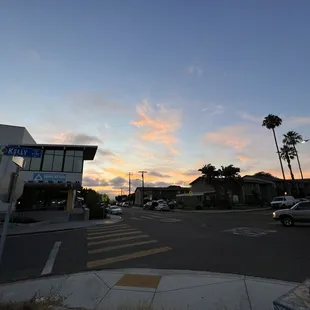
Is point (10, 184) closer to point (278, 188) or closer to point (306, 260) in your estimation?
point (306, 260)

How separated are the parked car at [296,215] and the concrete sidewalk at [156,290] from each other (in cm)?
1322

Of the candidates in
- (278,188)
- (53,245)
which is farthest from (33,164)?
(278,188)

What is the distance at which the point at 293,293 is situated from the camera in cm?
218

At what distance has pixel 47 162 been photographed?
27.7 m

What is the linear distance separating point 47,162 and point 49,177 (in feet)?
6.41

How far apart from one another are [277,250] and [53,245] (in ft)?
33.5

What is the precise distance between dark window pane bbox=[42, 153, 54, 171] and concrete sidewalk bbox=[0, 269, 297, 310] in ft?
77.0

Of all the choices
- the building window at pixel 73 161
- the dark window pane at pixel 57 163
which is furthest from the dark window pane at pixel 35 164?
the building window at pixel 73 161

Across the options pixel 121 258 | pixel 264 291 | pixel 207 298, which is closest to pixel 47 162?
pixel 121 258

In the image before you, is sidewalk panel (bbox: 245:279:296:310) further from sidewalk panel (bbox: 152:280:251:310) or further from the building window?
the building window

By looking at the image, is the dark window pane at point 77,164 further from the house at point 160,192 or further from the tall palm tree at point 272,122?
the house at point 160,192

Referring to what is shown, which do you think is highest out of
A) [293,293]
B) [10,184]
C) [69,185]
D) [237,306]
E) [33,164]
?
[33,164]

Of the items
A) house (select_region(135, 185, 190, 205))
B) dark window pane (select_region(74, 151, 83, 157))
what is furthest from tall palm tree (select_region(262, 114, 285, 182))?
house (select_region(135, 185, 190, 205))

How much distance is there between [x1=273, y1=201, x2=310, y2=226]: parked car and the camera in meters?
16.3
